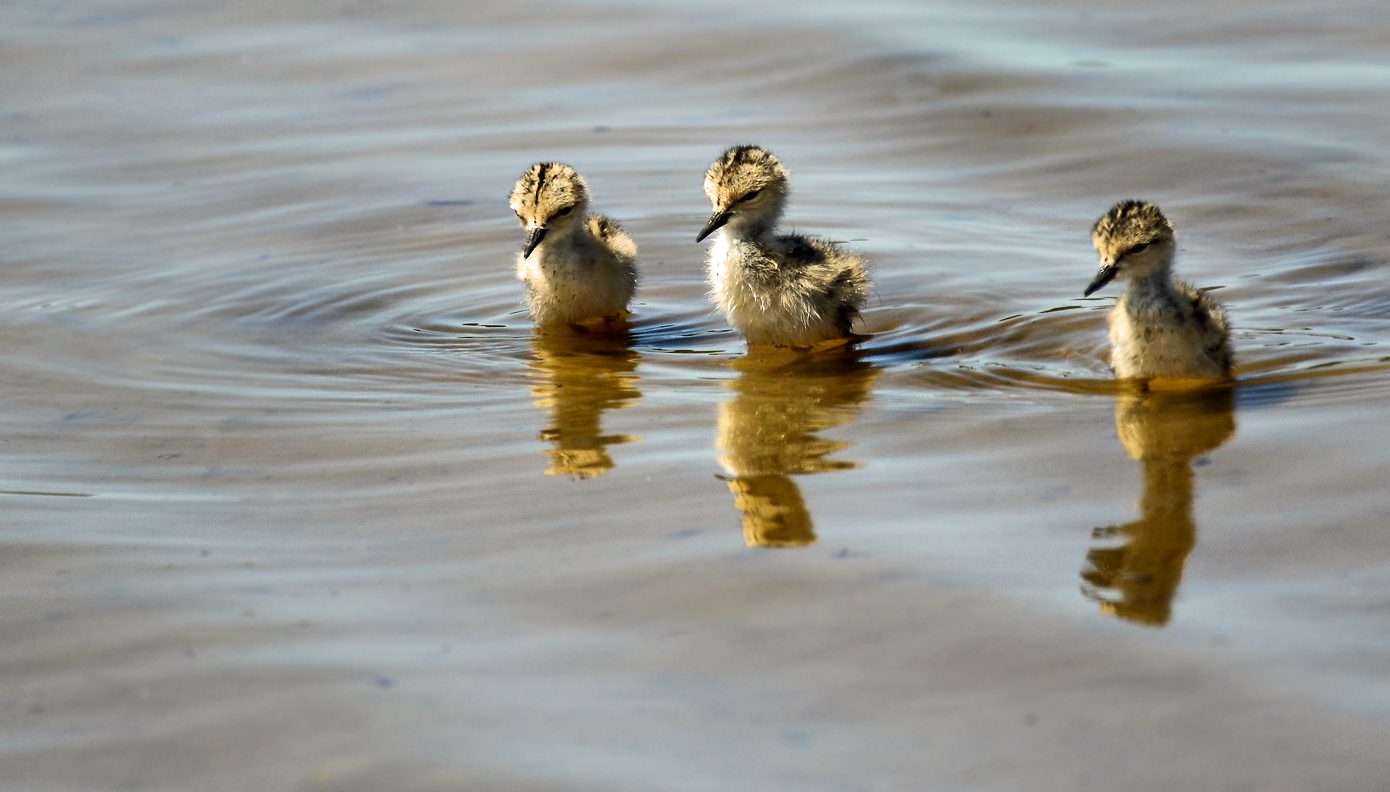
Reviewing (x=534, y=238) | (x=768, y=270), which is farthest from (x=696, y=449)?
(x=534, y=238)

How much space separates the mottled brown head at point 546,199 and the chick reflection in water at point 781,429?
49.5 inches

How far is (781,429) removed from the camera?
6.48 meters

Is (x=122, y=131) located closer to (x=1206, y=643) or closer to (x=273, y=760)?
(x=273, y=760)

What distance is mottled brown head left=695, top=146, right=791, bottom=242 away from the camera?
7680mm

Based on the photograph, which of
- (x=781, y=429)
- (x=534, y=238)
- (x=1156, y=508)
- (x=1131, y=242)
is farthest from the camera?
(x=534, y=238)

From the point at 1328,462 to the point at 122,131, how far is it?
8.86 meters

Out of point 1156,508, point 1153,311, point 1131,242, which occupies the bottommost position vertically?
point 1156,508

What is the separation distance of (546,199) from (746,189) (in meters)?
1.07

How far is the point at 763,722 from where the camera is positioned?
430cm

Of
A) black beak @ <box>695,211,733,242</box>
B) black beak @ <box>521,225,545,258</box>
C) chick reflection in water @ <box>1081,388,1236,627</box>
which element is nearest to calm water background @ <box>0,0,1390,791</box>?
chick reflection in water @ <box>1081,388,1236,627</box>

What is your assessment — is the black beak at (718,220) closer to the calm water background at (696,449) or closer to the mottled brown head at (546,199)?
the calm water background at (696,449)

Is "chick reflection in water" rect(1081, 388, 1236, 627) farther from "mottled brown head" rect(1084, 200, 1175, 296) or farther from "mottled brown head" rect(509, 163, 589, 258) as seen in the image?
"mottled brown head" rect(509, 163, 589, 258)

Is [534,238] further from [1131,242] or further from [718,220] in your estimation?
[1131,242]

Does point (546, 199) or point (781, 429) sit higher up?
point (546, 199)
